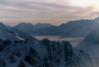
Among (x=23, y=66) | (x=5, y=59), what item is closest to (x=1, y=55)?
(x=5, y=59)

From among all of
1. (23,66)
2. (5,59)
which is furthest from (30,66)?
Answer: (5,59)

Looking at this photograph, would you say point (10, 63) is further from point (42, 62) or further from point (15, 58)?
point (42, 62)

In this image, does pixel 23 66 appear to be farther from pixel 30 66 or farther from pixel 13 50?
pixel 13 50

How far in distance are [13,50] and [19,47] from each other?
4.39m

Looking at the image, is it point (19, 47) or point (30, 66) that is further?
point (19, 47)

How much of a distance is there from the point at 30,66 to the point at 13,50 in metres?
18.8

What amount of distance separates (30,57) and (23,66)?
12.4 meters

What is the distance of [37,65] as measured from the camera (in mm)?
193125

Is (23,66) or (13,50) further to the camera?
(13,50)

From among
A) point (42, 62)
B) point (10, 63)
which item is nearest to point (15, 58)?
point (10, 63)

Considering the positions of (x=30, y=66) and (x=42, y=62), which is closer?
(x=30, y=66)

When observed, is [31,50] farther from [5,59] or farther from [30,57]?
[5,59]

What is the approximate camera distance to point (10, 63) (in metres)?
187

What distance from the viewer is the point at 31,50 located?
196125mm
